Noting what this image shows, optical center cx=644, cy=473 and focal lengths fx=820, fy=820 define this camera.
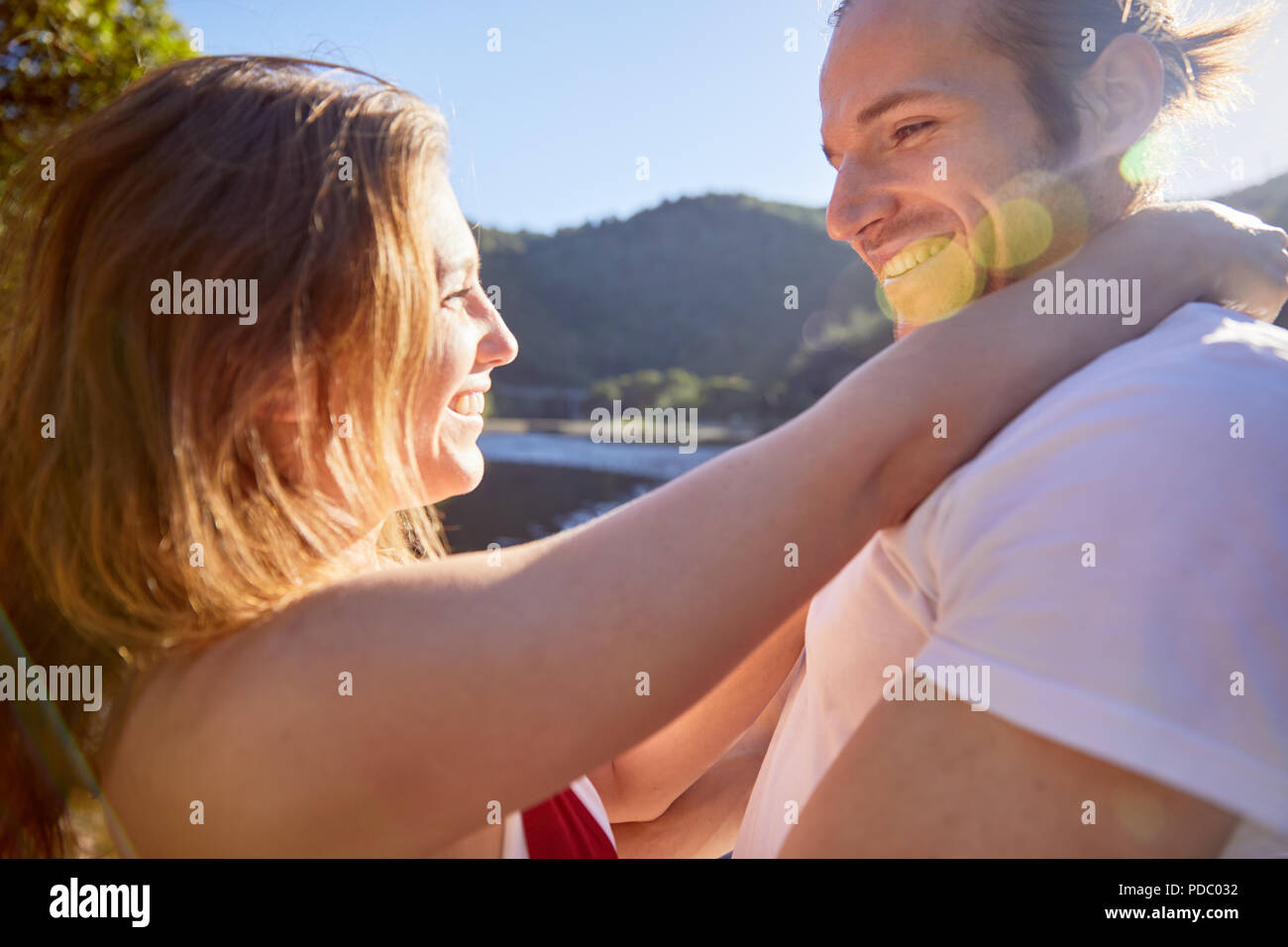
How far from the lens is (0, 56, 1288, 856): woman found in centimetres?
89

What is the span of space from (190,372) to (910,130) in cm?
156

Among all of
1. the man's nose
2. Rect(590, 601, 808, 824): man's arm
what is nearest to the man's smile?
the man's nose

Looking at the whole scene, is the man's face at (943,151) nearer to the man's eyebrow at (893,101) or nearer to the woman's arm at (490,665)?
the man's eyebrow at (893,101)

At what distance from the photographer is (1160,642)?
85 cm

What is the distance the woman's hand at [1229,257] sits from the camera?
4.13ft

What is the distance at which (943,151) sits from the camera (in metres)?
1.77

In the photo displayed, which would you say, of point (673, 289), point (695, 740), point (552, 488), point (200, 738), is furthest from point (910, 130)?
point (673, 289)

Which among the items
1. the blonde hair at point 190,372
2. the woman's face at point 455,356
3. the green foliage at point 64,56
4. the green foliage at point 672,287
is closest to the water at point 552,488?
the green foliage at point 64,56

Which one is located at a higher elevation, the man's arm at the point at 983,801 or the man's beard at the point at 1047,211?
the man's beard at the point at 1047,211

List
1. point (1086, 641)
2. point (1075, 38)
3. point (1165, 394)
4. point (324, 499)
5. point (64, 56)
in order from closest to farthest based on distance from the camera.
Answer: point (1086, 641) → point (1165, 394) → point (324, 499) → point (1075, 38) → point (64, 56)

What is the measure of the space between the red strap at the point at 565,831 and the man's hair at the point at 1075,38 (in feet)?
5.38

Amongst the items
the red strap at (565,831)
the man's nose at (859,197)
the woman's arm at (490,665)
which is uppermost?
the man's nose at (859,197)

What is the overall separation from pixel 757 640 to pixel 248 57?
1.22 metres

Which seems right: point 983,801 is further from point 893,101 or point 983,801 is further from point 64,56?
point 64,56
